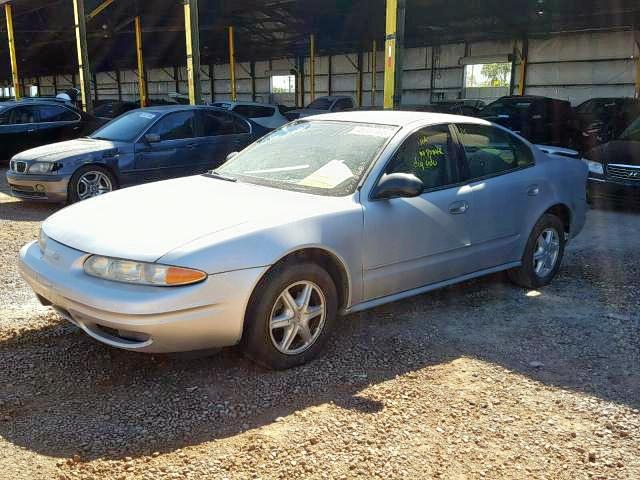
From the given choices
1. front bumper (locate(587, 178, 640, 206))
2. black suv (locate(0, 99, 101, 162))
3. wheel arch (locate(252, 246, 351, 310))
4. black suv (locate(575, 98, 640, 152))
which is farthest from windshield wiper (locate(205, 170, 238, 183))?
black suv (locate(575, 98, 640, 152))

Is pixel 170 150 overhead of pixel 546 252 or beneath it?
overhead

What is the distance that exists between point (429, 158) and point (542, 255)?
63.1 inches

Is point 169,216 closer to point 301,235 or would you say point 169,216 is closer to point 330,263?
point 301,235

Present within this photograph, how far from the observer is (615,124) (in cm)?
1342

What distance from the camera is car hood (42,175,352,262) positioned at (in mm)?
3227

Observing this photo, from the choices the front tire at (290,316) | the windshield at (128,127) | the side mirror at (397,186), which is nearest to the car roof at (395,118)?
the side mirror at (397,186)

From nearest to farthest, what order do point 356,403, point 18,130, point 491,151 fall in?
point 356,403
point 491,151
point 18,130

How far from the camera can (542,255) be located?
523 cm

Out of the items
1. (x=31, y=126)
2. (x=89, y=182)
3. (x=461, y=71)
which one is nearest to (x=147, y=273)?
(x=89, y=182)

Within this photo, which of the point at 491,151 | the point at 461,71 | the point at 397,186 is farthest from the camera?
the point at 461,71

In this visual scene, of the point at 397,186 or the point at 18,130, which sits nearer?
the point at 397,186

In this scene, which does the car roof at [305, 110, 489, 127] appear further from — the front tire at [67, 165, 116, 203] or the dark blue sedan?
the front tire at [67, 165, 116, 203]

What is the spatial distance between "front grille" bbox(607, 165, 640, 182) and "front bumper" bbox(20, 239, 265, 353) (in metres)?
6.99

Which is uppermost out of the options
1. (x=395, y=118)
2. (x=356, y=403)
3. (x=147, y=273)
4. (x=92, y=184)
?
(x=395, y=118)
